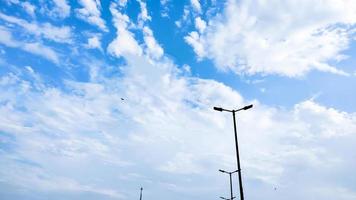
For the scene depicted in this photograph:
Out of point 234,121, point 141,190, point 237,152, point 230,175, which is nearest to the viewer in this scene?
point 237,152

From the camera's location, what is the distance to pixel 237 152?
83.8 feet

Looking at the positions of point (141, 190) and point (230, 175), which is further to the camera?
point (141, 190)

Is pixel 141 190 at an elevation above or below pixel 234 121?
above

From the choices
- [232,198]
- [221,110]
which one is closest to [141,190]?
[232,198]

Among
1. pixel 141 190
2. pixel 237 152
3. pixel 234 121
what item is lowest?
pixel 237 152

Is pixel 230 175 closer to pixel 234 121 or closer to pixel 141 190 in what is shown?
pixel 234 121

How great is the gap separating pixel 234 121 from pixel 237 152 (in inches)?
114

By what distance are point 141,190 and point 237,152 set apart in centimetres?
6384

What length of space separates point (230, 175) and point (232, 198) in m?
4.36

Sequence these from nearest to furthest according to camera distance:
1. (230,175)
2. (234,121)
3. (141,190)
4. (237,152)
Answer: (237,152), (234,121), (230,175), (141,190)

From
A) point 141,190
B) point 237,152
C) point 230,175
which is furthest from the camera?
point 141,190

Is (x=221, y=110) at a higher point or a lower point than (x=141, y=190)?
lower

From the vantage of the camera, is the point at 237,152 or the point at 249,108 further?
the point at 249,108

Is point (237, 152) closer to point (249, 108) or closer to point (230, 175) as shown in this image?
point (249, 108)
